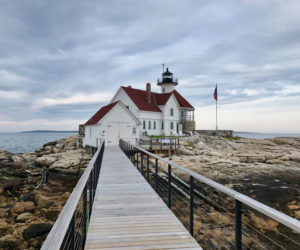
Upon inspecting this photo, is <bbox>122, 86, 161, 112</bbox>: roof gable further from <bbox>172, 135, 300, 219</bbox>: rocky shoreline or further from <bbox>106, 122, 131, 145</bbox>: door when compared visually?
<bbox>172, 135, 300, 219</bbox>: rocky shoreline

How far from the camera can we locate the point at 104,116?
24.3 m

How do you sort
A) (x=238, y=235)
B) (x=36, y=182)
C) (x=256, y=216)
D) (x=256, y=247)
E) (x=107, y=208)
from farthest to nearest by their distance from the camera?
(x=36, y=182), (x=256, y=216), (x=256, y=247), (x=107, y=208), (x=238, y=235)

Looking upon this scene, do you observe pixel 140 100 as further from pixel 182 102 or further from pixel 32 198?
pixel 32 198

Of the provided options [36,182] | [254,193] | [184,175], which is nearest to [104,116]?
[36,182]

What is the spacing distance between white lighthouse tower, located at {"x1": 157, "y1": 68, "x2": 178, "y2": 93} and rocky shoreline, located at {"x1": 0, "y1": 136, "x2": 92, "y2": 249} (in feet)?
83.1

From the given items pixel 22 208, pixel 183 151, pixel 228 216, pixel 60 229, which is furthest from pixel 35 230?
pixel 183 151

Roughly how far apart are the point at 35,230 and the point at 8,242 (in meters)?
0.87

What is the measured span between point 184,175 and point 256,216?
→ 6.07 m

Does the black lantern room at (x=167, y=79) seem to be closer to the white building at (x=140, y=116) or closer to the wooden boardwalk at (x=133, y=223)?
the white building at (x=140, y=116)

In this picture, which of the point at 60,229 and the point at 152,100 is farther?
the point at 152,100

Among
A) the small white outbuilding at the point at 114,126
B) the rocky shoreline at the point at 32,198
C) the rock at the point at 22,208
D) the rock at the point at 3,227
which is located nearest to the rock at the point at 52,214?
the rocky shoreline at the point at 32,198

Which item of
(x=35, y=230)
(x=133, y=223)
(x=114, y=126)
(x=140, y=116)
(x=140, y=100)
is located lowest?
(x=35, y=230)

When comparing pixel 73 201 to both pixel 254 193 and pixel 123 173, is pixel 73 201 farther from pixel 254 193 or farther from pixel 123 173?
pixel 254 193

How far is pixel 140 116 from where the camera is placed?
33.9 meters
